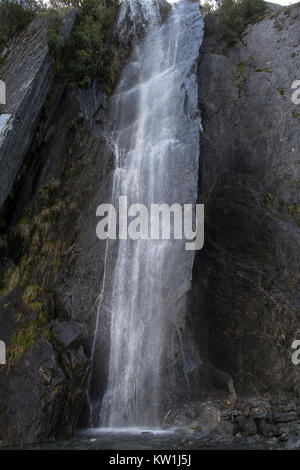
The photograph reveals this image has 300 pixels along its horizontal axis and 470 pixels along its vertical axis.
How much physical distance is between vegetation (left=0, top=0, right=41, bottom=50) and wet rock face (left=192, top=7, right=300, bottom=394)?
6468mm

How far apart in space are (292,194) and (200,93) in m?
4.90

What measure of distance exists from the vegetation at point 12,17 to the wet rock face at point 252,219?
21.2 feet

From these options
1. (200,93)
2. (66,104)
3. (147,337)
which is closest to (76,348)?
(147,337)

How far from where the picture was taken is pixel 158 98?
13.0 meters

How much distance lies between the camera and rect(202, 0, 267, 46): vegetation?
14516 mm

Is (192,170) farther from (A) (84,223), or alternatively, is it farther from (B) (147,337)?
(B) (147,337)

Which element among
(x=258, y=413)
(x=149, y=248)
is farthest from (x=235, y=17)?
(x=258, y=413)

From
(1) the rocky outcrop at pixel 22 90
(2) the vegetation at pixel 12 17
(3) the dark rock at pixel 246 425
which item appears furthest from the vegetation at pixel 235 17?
(3) the dark rock at pixel 246 425

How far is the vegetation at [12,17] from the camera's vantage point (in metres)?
13.4

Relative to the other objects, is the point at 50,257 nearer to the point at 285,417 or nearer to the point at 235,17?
Result: the point at 285,417

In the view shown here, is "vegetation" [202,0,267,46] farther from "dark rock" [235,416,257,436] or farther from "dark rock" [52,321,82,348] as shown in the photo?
"dark rock" [235,416,257,436]

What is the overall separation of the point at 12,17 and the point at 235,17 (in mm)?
8023

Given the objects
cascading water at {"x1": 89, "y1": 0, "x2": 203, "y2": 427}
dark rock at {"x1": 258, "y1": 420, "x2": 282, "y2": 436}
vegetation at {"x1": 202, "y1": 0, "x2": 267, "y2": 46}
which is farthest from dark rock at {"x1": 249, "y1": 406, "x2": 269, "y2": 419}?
vegetation at {"x1": 202, "y1": 0, "x2": 267, "y2": 46}

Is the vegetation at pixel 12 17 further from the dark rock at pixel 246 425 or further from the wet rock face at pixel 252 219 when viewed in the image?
the dark rock at pixel 246 425
